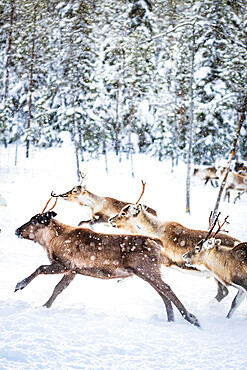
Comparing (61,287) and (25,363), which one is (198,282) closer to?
(61,287)

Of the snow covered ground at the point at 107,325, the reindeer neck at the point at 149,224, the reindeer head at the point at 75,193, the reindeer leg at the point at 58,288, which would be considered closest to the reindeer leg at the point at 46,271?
the reindeer leg at the point at 58,288

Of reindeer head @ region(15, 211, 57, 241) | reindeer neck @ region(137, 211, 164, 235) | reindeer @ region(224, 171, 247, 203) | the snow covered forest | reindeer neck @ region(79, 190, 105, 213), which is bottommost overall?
reindeer @ region(224, 171, 247, 203)

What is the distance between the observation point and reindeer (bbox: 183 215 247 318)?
17.8ft

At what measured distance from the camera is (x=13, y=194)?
17250mm

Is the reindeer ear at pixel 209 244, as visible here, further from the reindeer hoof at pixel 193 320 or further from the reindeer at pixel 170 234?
the reindeer hoof at pixel 193 320

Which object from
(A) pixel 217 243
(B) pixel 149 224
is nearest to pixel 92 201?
(B) pixel 149 224

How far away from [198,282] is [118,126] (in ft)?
79.4

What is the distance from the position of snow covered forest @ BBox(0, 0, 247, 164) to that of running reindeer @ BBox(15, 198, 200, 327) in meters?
17.4

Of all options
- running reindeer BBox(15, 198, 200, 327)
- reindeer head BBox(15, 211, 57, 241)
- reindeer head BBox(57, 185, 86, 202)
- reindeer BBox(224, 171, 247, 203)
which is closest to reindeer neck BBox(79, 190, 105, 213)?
reindeer head BBox(57, 185, 86, 202)

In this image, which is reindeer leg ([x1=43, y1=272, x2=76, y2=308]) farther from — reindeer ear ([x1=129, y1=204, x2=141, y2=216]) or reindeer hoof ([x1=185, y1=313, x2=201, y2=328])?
reindeer ear ([x1=129, y1=204, x2=141, y2=216])

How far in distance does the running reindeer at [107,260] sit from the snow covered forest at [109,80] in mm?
17399

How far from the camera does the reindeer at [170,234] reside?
22.0ft

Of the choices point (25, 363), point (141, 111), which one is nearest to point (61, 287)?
point (25, 363)

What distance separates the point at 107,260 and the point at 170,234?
212cm
